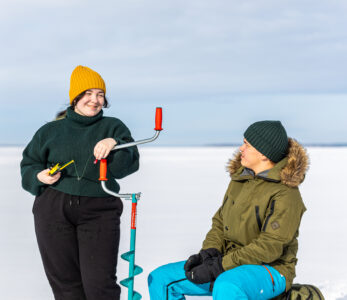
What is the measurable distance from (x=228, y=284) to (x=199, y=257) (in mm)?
302

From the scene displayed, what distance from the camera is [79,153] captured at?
9.15 ft

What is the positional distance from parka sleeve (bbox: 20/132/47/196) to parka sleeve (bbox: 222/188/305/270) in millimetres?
1040

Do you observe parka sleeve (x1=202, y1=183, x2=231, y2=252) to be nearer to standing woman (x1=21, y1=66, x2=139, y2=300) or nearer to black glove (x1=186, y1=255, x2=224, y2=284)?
black glove (x1=186, y1=255, x2=224, y2=284)

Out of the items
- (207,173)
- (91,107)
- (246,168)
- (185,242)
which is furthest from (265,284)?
(207,173)

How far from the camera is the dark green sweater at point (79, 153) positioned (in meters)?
2.76

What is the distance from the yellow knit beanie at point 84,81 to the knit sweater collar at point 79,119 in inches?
2.7

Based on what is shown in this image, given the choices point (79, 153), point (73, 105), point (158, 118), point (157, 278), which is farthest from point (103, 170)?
point (157, 278)

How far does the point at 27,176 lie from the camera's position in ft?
9.43

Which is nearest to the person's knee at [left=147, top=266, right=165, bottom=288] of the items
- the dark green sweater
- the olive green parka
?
the olive green parka

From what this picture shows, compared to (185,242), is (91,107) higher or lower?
higher

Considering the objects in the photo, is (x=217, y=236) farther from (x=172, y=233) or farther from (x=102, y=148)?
(x=172, y=233)

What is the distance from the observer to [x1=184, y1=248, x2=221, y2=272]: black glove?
2633 mm

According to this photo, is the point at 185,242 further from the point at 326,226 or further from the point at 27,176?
the point at 27,176

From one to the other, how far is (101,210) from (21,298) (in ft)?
5.11
